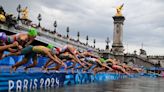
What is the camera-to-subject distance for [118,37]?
156 m

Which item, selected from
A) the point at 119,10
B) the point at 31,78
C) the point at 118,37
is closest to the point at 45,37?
the point at 31,78

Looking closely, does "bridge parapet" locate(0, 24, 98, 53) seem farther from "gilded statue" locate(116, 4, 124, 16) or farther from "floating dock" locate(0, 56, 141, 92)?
"gilded statue" locate(116, 4, 124, 16)

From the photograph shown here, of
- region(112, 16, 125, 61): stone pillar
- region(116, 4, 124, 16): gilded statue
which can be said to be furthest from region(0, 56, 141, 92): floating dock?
region(116, 4, 124, 16): gilded statue

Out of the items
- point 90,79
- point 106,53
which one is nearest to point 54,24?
point 106,53

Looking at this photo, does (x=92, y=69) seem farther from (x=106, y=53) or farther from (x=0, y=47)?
(x=106, y=53)

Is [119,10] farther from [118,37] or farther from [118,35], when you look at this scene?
[118,37]

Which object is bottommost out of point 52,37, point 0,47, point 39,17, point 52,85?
point 52,85

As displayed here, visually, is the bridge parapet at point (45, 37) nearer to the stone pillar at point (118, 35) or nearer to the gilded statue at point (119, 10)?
the stone pillar at point (118, 35)

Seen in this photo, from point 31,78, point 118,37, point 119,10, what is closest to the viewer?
point 31,78

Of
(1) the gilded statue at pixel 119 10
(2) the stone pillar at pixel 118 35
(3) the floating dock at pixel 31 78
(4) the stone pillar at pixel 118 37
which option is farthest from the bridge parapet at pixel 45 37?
(1) the gilded statue at pixel 119 10

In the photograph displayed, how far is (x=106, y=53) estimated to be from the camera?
140 m

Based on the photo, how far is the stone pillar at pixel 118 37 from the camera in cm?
15562

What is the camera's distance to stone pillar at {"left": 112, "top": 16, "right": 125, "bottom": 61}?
156 m

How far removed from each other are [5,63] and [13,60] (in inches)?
62.7
